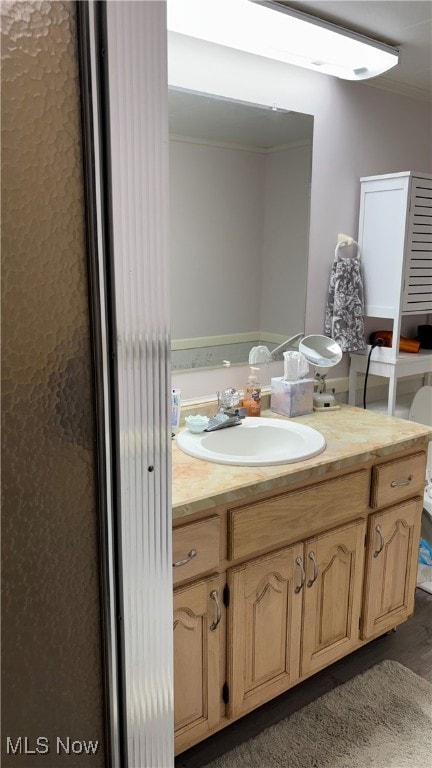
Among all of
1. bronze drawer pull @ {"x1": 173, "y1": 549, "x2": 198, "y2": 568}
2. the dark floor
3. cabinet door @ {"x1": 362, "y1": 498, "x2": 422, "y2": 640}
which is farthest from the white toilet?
bronze drawer pull @ {"x1": 173, "y1": 549, "x2": 198, "y2": 568}

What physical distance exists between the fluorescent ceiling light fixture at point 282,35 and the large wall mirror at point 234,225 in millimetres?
172

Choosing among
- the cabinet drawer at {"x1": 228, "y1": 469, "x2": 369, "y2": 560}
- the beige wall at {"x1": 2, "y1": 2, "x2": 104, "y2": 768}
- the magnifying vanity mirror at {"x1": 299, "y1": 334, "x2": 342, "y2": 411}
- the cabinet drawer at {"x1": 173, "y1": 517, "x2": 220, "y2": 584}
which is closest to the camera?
the beige wall at {"x1": 2, "y1": 2, "x2": 104, "y2": 768}

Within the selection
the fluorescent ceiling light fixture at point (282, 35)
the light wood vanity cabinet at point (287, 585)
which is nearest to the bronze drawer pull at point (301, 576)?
the light wood vanity cabinet at point (287, 585)

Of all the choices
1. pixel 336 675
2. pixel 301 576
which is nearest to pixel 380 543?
pixel 301 576

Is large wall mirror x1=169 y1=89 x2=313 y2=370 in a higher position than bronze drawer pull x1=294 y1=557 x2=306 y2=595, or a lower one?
higher

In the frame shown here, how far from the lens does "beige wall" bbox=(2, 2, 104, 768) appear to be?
476 mm

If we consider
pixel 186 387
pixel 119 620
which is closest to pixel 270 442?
pixel 186 387

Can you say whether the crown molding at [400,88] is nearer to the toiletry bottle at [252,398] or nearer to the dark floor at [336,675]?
the toiletry bottle at [252,398]

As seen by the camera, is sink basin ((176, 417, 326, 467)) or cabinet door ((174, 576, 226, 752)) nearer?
cabinet door ((174, 576, 226, 752))

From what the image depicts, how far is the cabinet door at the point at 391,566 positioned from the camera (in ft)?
6.15

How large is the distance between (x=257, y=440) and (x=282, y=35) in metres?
1.25

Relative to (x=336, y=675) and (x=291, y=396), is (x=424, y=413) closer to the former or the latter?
(x=291, y=396)

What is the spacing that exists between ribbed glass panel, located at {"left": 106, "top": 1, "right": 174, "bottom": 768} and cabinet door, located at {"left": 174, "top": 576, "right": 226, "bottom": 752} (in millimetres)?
802

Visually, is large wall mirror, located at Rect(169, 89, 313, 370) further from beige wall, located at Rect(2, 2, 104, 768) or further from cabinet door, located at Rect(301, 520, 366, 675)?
beige wall, located at Rect(2, 2, 104, 768)
